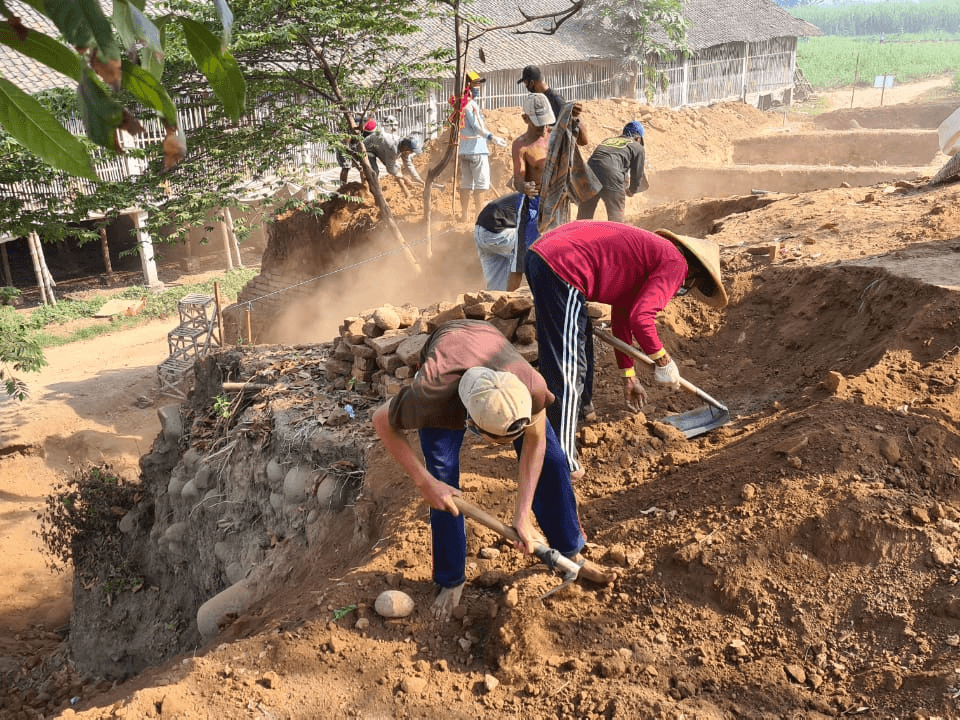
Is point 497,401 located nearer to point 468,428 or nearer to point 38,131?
point 468,428

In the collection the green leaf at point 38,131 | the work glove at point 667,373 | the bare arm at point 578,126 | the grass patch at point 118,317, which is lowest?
the grass patch at point 118,317

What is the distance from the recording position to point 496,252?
6383 mm

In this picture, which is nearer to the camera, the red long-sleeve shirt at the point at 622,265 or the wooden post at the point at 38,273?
the red long-sleeve shirt at the point at 622,265

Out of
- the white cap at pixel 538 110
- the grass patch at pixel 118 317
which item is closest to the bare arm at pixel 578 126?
the white cap at pixel 538 110

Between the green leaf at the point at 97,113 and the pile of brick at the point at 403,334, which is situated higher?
the green leaf at the point at 97,113

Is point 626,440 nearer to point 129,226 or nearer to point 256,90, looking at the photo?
point 256,90

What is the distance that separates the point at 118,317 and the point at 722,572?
13.6 meters

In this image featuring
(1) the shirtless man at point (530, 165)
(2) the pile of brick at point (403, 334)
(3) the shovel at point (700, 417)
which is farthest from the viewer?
(1) the shirtless man at point (530, 165)

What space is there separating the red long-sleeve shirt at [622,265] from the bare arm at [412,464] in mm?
1214

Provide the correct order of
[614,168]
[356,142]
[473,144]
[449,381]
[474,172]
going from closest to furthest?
[449,381] → [614,168] → [473,144] → [474,172] → [356,142]

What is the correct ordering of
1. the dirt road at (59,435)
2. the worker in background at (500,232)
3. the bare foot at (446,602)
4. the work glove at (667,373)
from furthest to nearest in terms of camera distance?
the dirt road at (59,435) → the worker in background at (500,232) → the work glove at (667,373) → the bare foot at (446,602)

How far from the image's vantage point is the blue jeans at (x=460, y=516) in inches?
133

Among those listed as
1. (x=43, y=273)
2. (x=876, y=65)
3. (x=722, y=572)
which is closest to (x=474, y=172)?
(x=722, y=572)

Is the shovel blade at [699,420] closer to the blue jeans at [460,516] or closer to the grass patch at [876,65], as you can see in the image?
the blue jeans at [460,516]
